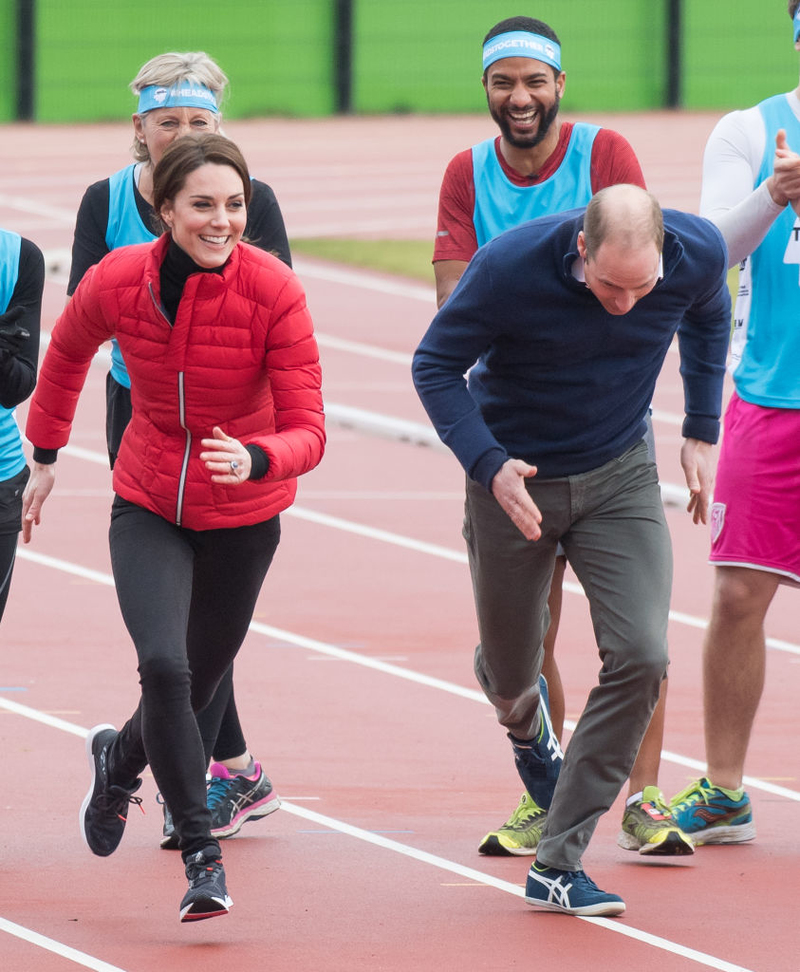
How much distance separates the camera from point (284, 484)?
5.97m

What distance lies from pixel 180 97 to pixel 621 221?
1.70m

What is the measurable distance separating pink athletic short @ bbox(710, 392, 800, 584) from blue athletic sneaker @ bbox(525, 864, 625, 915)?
1.29 m

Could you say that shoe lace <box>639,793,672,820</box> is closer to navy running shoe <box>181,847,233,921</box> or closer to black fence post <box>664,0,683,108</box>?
navy running shoe <box>181,847,233,921</box>

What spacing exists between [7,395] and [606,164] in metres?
1.95

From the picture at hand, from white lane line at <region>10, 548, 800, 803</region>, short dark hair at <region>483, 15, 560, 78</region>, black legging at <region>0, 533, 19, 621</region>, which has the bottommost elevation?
white lane line at <region>10, 548, 800, 803</region>

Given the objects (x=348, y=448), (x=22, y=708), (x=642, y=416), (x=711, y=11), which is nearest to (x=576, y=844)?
(x=642, y=416)

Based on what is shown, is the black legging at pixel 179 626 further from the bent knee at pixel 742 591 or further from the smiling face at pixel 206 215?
the bent knee at pixel 742 591

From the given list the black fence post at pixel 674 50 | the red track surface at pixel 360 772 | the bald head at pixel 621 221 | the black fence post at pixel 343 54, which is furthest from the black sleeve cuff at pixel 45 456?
the black fence post at pixel 674 50

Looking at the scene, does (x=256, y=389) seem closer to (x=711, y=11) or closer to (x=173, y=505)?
(x=173, y=505)

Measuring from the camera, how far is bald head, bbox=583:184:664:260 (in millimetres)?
5336

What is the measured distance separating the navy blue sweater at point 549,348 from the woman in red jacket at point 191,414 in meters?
0.40

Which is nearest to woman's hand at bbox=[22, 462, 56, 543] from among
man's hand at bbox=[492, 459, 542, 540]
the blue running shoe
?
man's hand at bbox=[492, 459, 542, 540]

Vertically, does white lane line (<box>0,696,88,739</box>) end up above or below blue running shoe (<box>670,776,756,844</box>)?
below

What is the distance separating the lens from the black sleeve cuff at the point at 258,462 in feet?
17.8
